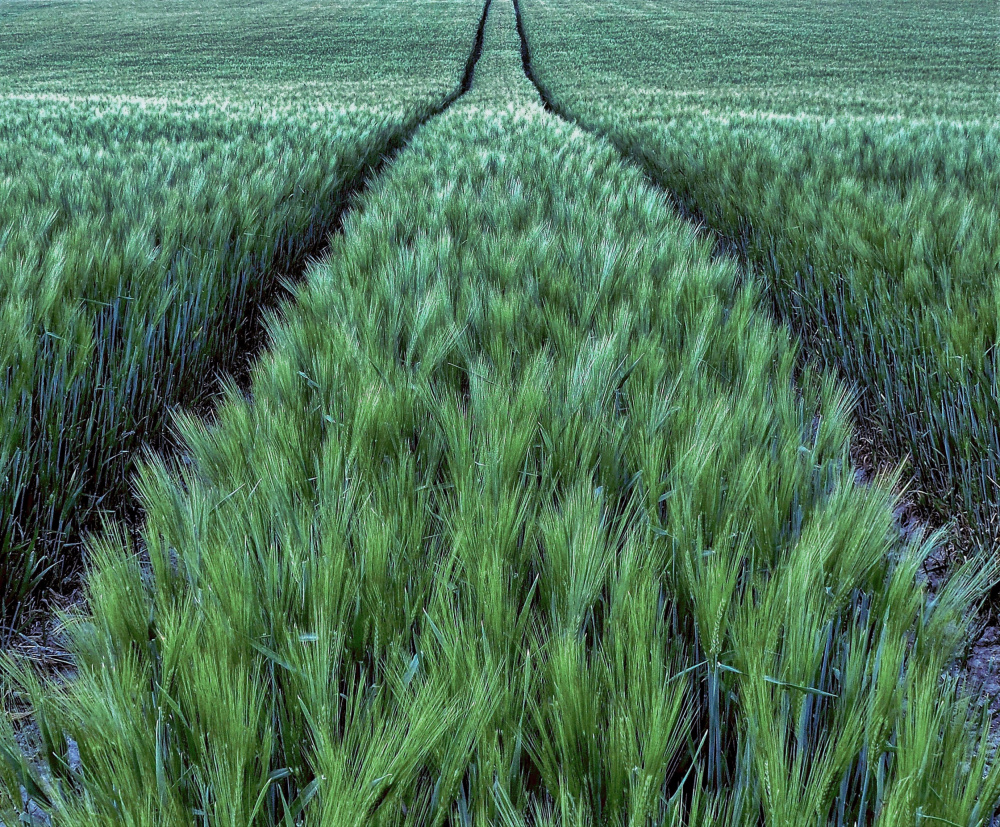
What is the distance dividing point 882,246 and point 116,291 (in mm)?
2017

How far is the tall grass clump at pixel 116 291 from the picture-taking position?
1231 mm

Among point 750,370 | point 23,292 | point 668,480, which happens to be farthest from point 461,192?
point 668,480

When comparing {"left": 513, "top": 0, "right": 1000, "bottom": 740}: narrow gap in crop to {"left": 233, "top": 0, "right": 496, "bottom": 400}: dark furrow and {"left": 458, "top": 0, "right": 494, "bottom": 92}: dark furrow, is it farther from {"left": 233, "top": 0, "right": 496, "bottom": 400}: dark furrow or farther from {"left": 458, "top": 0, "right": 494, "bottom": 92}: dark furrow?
{"left": 458, "top": 0, "right": 494, "bottom": 92}: dark furrow

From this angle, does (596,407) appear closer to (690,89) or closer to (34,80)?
(690,89)

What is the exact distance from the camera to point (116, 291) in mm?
1657

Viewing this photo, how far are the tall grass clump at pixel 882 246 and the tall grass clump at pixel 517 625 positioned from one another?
0.38 m

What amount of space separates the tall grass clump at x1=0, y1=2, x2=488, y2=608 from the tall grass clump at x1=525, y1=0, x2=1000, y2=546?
1.55 metres

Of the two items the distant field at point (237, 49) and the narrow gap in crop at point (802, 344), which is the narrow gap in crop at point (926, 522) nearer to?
the narrow gap in crop at point (802, 344)

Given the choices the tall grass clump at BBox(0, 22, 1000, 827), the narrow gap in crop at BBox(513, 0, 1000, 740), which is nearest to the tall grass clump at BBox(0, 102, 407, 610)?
the tall grass clump at BBox(0, 22, 1000, 827)

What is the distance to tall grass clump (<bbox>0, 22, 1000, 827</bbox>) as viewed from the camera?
0.50 metres

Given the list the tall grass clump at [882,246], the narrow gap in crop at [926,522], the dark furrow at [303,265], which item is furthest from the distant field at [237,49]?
the narrow gap in crop at [926,522]

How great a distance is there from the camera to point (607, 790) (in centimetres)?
52

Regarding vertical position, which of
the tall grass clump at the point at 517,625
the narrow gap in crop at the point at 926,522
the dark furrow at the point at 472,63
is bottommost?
the narrow gap in crop at the point at 926,522

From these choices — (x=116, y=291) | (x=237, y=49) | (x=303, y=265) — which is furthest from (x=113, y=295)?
(x=237, y=49)
